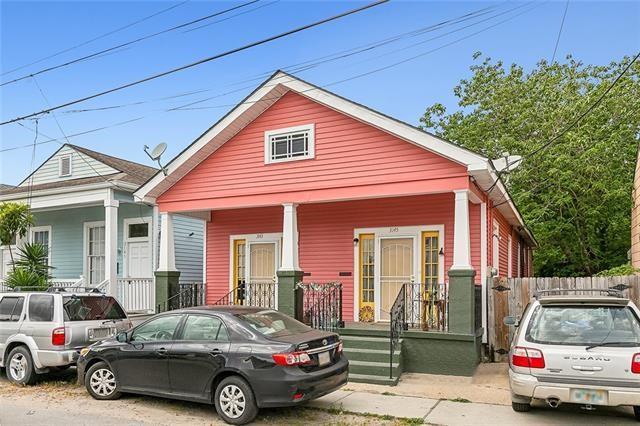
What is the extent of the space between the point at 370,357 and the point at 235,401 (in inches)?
143

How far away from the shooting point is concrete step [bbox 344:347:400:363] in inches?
371

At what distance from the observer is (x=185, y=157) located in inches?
491

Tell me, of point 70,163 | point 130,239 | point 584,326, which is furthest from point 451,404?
point 70,163

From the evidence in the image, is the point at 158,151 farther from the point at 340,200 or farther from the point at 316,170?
the point at 340,200

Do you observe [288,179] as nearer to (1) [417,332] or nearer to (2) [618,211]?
(1) [417,332]

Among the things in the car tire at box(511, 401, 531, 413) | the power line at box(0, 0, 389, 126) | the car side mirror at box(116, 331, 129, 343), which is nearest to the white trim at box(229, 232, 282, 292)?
the power line at box(0, 0, 389, 126)

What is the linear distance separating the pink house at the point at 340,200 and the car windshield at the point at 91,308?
334 centimetres

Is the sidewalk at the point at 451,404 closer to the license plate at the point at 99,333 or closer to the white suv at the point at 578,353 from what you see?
the white suv at the point at 578,353

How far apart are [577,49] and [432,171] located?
60.5ft

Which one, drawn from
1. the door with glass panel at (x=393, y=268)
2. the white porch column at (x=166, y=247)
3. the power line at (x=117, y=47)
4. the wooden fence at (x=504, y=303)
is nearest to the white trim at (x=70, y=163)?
the power line at (x=117, y=47)

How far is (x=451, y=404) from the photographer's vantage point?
24.4ft

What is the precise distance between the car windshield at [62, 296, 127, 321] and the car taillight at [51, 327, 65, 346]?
0.72 ft

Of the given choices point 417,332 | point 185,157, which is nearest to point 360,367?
point 417,332

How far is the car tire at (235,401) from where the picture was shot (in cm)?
636
